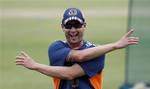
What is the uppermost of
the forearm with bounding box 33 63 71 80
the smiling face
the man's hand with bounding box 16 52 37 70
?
the smiling face

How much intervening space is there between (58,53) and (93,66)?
1.23 feet

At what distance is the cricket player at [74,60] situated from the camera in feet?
21.7

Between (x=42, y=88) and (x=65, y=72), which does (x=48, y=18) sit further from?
(x=65, y=72)

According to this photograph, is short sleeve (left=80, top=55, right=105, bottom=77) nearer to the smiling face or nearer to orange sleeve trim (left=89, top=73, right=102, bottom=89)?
orange sleeve trim (left=89, top=73, right=102, bottom=89)

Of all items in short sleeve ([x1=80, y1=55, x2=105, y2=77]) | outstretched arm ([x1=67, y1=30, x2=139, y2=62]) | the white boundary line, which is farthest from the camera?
the white boundary line

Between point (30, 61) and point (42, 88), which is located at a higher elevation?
point (30, 61)

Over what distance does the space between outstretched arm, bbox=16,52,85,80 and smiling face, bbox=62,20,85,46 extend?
27cm

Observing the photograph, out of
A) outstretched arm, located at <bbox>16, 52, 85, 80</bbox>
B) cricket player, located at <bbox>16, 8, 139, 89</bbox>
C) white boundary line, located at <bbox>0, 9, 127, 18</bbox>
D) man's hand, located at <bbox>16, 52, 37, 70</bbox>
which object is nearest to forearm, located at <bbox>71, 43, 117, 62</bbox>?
cricket player, located at <bbox>16, 8, 139, 89</bbox>

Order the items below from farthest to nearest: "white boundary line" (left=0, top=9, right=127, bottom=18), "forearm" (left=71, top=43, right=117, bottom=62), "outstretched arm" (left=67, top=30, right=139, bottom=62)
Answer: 1. "white boundary line" (left=0, top=9, right=127, bottom=18)
2. "forearm" (left=71, top=43, right=117, bottom=62)
3. "outstretched arm" (left=67, top=30, right=139, bottom=62)

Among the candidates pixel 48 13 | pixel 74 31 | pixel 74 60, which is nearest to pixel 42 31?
pixel 48 13

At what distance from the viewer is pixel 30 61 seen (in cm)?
662

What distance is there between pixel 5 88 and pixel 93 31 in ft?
30.5

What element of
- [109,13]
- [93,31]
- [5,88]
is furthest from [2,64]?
[109,13]

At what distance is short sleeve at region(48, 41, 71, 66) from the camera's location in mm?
6836
